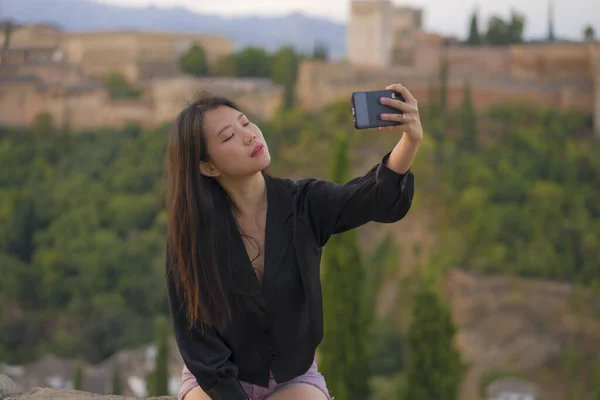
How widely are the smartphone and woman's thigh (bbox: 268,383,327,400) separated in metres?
0.76

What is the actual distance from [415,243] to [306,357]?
23.0m

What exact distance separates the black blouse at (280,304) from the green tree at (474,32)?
98.9ft

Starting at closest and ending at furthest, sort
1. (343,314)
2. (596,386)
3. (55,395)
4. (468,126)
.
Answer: (55,395), (343,314), (596,386), (468,126)

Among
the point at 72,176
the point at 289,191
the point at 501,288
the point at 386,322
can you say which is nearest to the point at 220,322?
the point at 289,191

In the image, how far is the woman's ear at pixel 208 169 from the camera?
9.16ft

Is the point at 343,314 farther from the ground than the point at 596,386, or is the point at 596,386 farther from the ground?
the point at 343,314

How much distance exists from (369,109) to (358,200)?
0.91 feet

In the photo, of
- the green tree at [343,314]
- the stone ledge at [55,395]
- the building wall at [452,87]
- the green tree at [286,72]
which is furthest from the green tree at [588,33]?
the stone ledge at [55,395]

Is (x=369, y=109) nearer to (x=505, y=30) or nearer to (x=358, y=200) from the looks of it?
(x=358, y=200)

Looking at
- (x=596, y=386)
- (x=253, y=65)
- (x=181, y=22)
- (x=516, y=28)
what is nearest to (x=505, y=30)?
(x=516, y=28)

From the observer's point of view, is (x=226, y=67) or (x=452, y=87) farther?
(x=226, y=67)

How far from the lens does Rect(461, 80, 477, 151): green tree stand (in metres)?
28.7

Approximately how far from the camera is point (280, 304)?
272 cm

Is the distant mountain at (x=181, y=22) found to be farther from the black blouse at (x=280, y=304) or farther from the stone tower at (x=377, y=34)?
the black blouse at (x=280, y=304)
